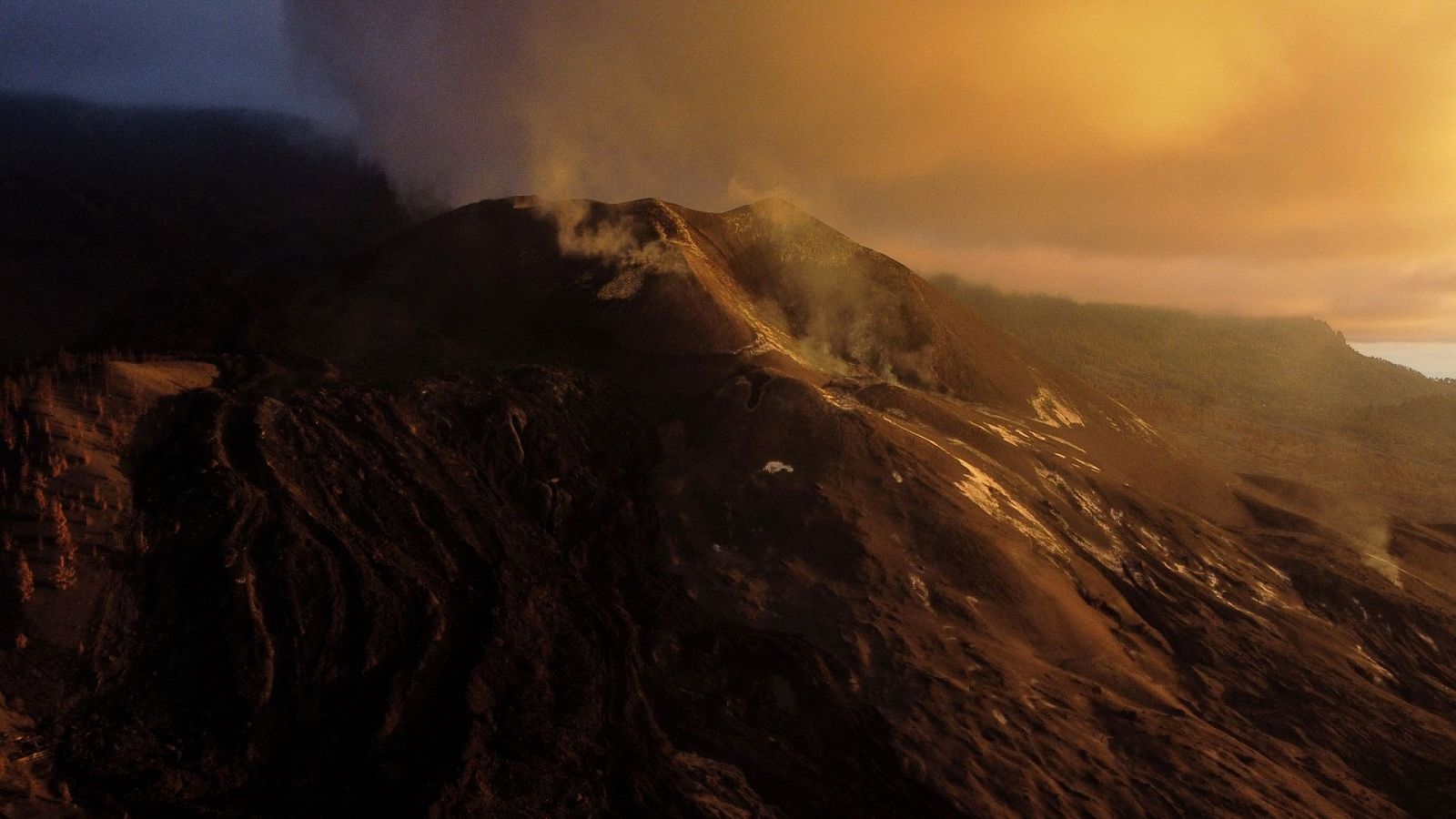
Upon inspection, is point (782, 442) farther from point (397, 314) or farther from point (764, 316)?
point (397, 314)

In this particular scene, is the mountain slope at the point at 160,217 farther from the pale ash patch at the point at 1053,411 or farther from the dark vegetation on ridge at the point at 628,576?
the pale ash patch at the point at 1053,411

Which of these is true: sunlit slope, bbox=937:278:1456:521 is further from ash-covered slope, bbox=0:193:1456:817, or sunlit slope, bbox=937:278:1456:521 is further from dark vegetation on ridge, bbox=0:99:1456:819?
ash-covered slope, bbox=0:193:1456:817

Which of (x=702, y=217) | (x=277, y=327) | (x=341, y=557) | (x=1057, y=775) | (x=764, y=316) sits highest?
(x=702, y=217)

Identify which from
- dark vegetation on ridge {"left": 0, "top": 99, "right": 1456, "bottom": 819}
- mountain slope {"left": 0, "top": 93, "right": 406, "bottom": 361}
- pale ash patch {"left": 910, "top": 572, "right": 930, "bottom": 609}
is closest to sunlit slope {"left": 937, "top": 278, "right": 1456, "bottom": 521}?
dark vegetation on ridge {"left": 0, "top": 99, "right": 1456, "bottom": 819}

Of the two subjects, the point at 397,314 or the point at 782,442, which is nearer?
the point at 782,442

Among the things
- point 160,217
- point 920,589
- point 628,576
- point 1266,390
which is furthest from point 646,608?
point 1266,390

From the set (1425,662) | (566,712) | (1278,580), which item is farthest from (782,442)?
(1425,662)

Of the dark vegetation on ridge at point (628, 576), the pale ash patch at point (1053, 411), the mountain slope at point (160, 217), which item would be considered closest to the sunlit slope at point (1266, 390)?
the pale ash patch at point (1053, 411)
